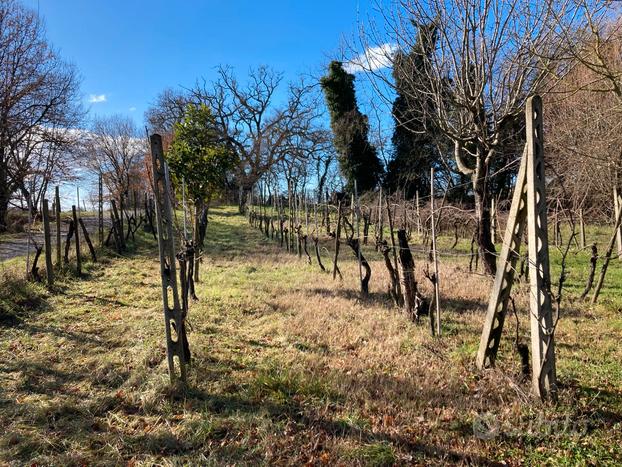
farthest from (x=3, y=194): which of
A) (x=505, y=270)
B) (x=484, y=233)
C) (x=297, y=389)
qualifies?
(x=505, y=270)

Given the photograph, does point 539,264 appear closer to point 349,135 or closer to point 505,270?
point 505,270

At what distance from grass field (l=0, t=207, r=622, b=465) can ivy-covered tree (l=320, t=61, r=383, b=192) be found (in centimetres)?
1755

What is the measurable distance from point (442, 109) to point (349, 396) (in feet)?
14.1

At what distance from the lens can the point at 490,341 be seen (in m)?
3.62

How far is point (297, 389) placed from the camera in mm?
3270

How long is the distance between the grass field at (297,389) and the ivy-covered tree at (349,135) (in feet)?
57.6

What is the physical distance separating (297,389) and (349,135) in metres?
20.7

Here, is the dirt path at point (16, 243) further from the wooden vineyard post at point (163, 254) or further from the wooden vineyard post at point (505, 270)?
the wooden vineyard post at point (505, 270)

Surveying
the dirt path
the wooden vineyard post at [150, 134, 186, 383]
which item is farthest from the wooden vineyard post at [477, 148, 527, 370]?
the dirt path

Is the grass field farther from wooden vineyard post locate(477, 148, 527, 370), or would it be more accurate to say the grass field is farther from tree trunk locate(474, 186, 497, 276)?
tree trunk locate(474, 186, 497, 276)

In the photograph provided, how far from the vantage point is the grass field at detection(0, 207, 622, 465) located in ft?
8.30

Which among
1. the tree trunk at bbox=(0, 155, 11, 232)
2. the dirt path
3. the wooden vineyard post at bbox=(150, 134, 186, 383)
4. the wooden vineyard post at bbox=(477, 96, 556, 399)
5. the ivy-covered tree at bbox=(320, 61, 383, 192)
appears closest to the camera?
the wooden vineyard post at bbox=(477, 96, 556, 399)

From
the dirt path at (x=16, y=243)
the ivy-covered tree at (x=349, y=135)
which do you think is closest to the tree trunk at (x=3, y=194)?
the dirt path at (x=16, y=243)

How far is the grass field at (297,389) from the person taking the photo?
253cm
